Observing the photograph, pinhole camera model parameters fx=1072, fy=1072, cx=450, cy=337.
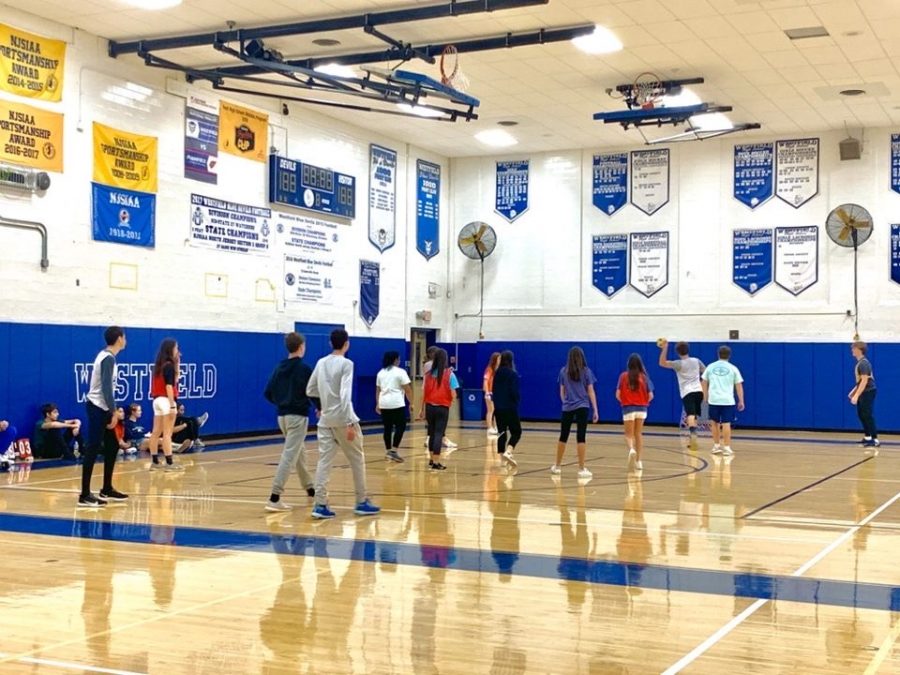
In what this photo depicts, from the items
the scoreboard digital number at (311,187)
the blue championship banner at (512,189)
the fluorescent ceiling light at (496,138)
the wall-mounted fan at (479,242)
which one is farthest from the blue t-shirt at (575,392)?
the blue championship banner at (512,189)

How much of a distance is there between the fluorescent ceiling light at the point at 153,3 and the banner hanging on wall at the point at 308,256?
6.43 m

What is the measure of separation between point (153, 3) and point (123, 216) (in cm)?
386

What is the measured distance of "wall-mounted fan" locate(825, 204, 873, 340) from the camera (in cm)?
2430

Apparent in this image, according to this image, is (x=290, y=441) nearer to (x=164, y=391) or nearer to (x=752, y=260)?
(x=164, y=391)

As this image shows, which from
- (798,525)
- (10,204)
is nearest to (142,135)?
(10,204)

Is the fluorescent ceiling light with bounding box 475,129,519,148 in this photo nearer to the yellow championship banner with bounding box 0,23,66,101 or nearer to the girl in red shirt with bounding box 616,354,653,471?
the yellow championship banner with bounding box 0,23,66,101

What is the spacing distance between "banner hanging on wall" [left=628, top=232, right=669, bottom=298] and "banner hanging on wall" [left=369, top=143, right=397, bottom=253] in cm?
597

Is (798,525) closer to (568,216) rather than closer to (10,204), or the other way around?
(10,204)

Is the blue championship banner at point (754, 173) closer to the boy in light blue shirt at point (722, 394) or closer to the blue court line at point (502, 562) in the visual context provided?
the boy in light blue shirt at point (722, 394)

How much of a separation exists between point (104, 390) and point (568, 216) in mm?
18283

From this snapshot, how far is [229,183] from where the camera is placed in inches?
822

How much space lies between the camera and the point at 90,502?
11062 millimetres

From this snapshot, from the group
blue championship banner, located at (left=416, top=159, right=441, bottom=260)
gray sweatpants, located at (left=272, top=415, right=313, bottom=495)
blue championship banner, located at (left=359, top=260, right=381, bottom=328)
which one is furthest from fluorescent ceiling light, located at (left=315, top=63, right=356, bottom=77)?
gray sweatpants, located at (left=272, top=415, right=313, bottom=495)

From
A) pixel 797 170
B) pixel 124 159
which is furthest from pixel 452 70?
pixel 797 170
